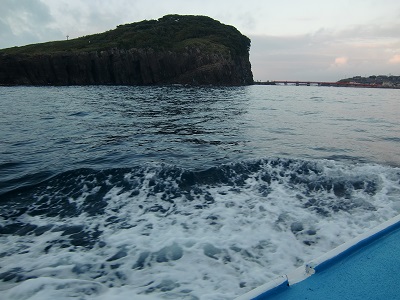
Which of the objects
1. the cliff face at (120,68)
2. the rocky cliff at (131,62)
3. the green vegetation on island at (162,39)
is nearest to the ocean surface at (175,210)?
the cliff face at (120,68)

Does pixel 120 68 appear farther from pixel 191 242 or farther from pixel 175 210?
pixel 191 242

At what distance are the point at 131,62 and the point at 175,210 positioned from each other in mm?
87051

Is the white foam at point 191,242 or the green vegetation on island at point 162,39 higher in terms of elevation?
the green vegetation on island at point 162,39

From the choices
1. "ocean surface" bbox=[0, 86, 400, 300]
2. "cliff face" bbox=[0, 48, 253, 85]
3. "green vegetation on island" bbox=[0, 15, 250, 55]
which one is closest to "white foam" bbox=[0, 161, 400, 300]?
"ocean surface" bbox=[0, 86, 400, 300]

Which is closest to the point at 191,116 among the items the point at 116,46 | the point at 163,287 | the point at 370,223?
the point at 370,223

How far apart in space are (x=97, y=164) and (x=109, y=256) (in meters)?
4.26

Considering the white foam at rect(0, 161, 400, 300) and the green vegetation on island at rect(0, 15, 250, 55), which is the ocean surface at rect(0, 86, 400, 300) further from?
the green vegetation on island at rect(0, 15, 250, 55)

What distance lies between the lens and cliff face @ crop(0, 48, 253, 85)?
7500cm

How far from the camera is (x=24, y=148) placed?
9594 mm

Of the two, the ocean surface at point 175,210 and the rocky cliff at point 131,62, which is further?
the rocky cliff at point 131,62

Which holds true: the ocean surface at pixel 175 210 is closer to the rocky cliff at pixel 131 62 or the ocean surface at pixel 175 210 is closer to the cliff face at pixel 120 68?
the cliff face at pixel 120 68

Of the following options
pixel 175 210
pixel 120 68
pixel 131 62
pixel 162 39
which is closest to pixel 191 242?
pixel 175 210

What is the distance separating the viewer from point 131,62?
85312 millimetres

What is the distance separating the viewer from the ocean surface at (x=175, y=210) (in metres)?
3.68
